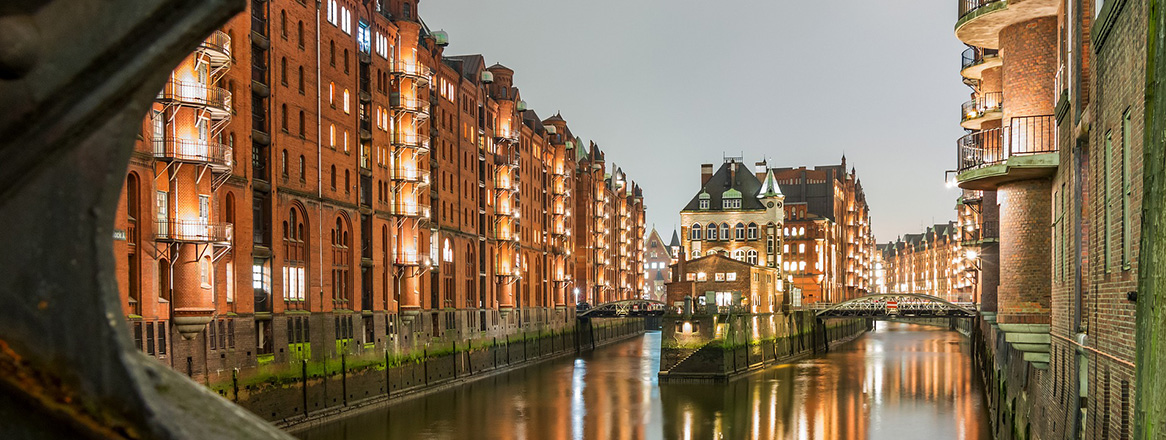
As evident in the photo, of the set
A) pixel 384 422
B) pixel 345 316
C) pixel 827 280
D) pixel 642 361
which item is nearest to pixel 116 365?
pixel 384 422

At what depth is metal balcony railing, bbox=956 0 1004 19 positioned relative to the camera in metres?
20.5

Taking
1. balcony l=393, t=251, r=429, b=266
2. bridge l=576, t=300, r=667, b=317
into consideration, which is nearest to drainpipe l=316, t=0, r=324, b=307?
balcony l=393, t=251, r=429, b=266

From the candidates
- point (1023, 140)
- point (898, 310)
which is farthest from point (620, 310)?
point (1023, 140)

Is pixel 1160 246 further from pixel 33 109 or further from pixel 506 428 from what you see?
pixel 506 428

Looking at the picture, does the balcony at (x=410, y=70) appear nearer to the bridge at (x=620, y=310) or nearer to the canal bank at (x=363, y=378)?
the canal bank at (x=363, y=378)

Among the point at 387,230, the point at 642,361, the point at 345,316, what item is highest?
the point at 387,230

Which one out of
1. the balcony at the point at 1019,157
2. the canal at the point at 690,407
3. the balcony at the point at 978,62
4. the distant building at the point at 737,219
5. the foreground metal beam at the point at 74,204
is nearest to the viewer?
the foreground metal beam at the point at 74,204

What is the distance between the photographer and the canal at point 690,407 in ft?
130

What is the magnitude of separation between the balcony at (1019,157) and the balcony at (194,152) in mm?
21021

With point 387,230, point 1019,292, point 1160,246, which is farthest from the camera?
point 387,230

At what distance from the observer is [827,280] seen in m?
117

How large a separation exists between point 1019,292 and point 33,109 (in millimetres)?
21484

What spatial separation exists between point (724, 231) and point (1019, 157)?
74.6m

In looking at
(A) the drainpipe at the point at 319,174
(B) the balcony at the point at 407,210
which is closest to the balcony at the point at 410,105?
(B) the balcony at the point at 407,210
